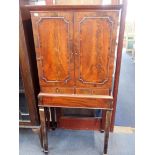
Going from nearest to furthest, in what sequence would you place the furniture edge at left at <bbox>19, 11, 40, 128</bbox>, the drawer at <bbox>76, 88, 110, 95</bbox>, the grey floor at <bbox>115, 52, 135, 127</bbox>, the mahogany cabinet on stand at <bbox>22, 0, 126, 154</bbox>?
1. the mahogany cabinet on stand at <bbox>22, 0, 126, 154</bbox>
2. the furniture edge at left at <bbox>19, 11, 40, 128</bbox>
3. the drawer at <bbox>76, 88, 110, 95</bbox>
4. the grey floor at <bbox>115, 52, 135, 127</bbox>

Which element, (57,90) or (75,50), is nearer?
(75,50)

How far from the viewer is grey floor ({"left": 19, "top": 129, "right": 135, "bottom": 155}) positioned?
6.59 ft

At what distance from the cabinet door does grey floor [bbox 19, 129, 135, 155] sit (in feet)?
2.59

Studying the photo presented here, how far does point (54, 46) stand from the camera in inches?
61.6

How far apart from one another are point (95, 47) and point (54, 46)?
340 millimetres

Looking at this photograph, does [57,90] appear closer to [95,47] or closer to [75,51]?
[75,51]

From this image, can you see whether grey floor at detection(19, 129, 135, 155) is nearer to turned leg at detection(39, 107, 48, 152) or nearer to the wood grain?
turned leg at detection(39, 107, 48, 152)

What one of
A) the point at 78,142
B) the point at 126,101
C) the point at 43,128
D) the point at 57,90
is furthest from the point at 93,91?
the point at 126,101

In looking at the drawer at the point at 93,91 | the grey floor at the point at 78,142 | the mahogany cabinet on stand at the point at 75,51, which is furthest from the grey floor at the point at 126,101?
the drawer at the point at 93,91

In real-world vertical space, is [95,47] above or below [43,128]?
above

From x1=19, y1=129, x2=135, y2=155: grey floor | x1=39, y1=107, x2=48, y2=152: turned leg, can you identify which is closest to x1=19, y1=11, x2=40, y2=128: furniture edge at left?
x1=39, y1=107, x2=48, y2=152: turned leg
